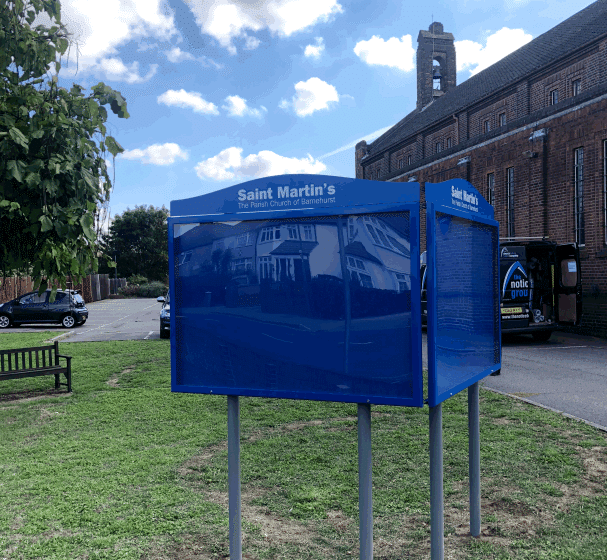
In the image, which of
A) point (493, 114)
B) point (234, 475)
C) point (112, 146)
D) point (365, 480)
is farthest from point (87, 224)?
point (493, 114)

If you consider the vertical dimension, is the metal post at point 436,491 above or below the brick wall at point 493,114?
below

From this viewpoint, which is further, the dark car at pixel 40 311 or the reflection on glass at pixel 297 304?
the dark car at pixel 40 311

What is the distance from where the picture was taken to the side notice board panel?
298 cm

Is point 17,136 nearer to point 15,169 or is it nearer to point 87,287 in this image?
point 15,169

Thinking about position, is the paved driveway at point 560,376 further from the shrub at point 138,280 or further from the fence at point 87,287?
the shrub at point 138,280

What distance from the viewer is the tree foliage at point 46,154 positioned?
5531mm

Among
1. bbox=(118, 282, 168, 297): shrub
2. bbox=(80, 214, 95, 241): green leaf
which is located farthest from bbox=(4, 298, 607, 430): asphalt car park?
bbox=(118, 282, 168, 297): shrub

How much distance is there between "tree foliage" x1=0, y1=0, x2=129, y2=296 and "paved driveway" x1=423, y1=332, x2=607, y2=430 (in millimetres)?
6146

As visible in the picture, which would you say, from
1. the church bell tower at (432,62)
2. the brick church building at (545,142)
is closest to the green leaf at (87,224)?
the brick church building at (545,142)

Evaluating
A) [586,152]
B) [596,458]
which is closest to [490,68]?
[586,152]

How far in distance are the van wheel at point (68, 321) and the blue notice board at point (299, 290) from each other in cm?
2332

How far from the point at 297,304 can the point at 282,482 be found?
8.31 ft

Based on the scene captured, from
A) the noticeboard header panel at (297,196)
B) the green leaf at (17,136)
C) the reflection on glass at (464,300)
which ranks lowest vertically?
the reflection on glass at (464,300)

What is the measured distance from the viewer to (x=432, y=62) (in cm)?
4334
